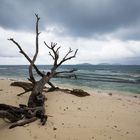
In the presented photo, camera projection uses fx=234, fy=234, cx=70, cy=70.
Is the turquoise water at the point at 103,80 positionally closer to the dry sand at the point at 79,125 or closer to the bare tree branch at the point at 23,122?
the dry sand at the point at 79,125

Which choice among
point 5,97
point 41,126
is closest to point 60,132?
point 41,126

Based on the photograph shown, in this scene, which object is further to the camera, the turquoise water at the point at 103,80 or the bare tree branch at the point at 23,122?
the turquoise water at the point at 103,80

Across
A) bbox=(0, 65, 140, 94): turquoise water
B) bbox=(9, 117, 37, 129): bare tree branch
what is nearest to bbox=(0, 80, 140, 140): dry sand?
bbox=(9, 117, 37, 129): bare tree branch

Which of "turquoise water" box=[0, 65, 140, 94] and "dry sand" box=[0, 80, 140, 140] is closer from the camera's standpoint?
"dry sand" box=[0, 80, 140, 140]

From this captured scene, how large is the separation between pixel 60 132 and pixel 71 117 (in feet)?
5.64

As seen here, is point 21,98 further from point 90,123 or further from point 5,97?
point 90,123

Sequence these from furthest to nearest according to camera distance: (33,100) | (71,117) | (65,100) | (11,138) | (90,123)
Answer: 1. (65,100)
2. (33,100)
3. (71,117)
4. (90,123)
5. (11,138)

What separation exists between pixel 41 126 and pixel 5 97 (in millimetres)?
5505

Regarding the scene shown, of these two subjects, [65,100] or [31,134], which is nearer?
[31,134]

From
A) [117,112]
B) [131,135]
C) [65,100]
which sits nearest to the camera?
[131,135]

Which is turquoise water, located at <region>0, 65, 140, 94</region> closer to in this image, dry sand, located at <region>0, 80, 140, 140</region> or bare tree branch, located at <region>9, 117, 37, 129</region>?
dry sand, located at <region>0, 80, 140, 140</region>

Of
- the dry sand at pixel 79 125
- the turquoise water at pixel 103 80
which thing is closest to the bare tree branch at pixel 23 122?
the dry sand at pixel 79 125

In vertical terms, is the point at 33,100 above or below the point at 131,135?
above

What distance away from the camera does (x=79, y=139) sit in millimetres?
6781
